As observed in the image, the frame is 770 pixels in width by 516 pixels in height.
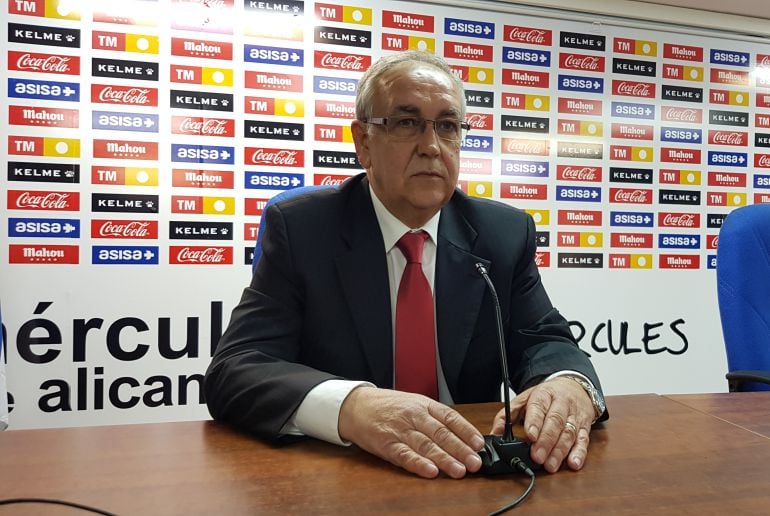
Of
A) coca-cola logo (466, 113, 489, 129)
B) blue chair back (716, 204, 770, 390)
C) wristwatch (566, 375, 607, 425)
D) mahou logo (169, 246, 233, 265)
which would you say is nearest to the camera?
wristwatch (566, 375, 607, 425)

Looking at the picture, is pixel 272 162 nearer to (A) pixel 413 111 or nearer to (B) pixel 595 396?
(A) pixel 413 111

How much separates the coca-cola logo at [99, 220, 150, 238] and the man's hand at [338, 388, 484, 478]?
2.01 metres

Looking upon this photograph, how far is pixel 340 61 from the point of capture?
2.85 m

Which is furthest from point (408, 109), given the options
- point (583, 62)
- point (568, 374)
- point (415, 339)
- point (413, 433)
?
point (583, 62)

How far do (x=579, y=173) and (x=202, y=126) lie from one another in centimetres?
201

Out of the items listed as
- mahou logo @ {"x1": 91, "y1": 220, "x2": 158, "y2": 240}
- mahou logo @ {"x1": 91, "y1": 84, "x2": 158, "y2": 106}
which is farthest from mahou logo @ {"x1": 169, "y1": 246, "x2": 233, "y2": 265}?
mahou logo @ {"x1": 91, "y1": 84, "x2": 158, "y2": 106}

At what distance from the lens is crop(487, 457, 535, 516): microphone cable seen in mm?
686

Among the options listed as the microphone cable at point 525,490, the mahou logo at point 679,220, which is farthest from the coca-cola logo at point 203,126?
the mahou logo at point 679,220

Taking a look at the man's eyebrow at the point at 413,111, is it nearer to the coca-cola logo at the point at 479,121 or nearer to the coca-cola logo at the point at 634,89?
the coca-cola logo at the point at 479,121

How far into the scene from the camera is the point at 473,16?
3023mm

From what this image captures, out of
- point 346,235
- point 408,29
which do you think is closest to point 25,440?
point 346,235

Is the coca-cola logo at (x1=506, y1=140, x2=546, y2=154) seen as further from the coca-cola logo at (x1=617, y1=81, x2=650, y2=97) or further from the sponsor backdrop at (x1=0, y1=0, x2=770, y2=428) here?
the coca-cola logo at (x1=617, y1=81, x2=650, y2=97)

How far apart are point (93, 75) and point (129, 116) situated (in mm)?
225

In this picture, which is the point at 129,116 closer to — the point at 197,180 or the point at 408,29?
the point at 197,180
